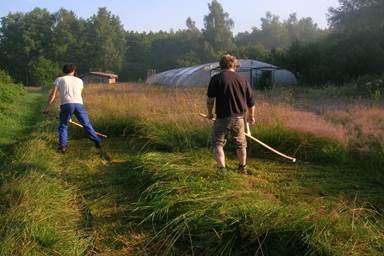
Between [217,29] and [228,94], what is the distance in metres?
83.0

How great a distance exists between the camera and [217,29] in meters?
87.3

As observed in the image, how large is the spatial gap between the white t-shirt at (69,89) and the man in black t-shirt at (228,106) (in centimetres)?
334

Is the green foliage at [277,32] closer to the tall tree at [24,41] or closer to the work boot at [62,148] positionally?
the tall tree at [24,41]

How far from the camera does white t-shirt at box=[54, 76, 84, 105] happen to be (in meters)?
8.74

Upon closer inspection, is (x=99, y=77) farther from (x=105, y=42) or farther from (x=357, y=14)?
(x=357, y=14)

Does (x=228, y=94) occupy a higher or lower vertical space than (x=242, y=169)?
higher

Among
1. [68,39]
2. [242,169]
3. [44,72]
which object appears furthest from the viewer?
[68,39]

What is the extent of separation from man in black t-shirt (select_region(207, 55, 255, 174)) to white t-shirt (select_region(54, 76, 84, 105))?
3.34 meters

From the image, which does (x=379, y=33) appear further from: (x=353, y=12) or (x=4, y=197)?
(x=4, y=197)

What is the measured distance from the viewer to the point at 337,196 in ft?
17.1

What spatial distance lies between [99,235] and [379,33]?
1135 inches

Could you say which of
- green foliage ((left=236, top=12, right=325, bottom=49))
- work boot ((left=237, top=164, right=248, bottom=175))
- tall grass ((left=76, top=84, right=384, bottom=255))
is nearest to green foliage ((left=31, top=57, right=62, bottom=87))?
green foliage ((left=236, top=12, right=325, bottom=49))

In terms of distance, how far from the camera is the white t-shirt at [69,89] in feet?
28.7

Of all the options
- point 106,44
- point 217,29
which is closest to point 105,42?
point 106,44
